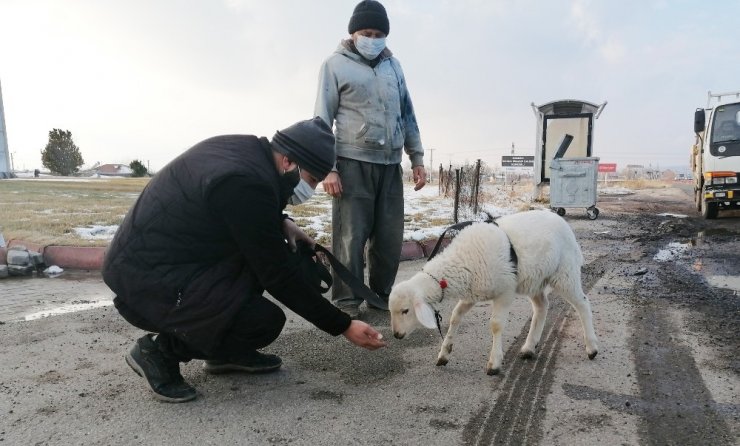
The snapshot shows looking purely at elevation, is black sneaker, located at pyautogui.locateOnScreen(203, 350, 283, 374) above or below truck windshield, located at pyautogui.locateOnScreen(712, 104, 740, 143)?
below

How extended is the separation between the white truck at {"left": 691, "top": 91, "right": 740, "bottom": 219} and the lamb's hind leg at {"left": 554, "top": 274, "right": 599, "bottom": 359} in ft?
29.3

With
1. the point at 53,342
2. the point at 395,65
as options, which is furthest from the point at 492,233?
the point at 53,342

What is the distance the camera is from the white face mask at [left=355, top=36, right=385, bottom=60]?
159 inches

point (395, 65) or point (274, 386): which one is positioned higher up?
point (395, 65)

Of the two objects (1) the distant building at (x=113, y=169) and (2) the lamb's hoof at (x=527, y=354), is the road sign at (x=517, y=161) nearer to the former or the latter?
(2) the lamb's hoof at (x=527, y=354)

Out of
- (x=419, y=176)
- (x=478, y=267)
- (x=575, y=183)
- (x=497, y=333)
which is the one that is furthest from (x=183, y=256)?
(x=575, y=183)

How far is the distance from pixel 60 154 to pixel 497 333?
228 feet

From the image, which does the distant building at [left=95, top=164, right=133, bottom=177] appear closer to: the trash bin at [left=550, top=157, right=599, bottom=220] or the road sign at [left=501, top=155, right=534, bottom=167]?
the road sign at [left=501, top=155, right=534, bottom=167]

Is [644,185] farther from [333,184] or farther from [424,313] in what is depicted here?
[424,313]

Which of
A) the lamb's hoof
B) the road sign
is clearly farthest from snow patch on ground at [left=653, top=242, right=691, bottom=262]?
the road sign

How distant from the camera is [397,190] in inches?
175

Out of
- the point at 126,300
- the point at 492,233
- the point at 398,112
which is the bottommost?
the point at 126,300

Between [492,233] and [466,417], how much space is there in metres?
1.18

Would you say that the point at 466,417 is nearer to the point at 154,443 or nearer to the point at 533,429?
the point at 533,429
